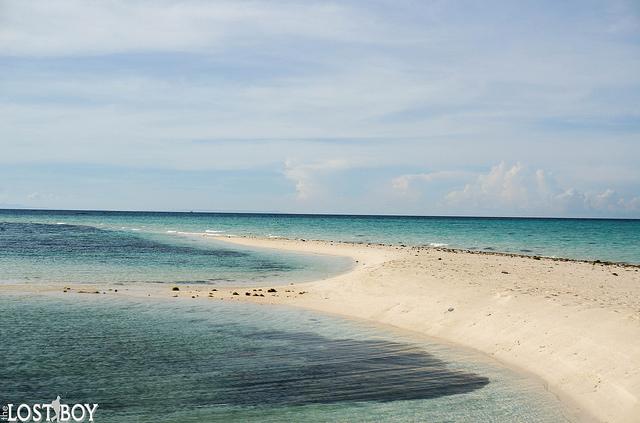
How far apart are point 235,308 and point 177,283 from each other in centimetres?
835

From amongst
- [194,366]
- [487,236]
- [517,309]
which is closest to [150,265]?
[194,366]

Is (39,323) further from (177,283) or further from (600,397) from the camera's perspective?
(600,397)

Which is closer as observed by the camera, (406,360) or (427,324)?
(406,360)

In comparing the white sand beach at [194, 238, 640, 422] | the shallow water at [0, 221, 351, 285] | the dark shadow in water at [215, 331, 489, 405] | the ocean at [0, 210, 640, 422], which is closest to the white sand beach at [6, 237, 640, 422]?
the white sand beach at [194, 238, 640, 422]

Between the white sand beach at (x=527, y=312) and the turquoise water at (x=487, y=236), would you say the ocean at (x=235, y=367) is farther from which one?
the turquoise water at (x=487, y=236)

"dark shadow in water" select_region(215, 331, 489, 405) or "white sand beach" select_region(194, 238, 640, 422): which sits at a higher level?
"white sand beach" select_region(194, 238, 640, 422)

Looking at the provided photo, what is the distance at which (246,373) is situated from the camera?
13.4 m

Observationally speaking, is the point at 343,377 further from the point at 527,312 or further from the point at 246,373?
the point at 527,312

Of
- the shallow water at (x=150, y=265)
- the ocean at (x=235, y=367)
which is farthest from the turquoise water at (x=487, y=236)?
the ocean at (x=235, y=367)

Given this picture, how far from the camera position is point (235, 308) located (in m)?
23.0

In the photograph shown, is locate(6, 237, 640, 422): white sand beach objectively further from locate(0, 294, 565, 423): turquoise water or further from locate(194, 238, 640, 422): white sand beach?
locate(0, 294, 565, 423): turquoise water

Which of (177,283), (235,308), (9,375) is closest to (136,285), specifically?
(177,283)

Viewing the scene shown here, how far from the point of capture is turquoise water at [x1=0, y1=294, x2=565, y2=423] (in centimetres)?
1103

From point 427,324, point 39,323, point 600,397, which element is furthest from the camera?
point 427,324
